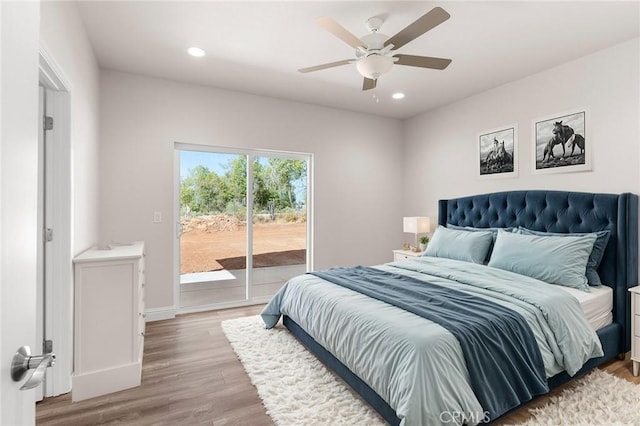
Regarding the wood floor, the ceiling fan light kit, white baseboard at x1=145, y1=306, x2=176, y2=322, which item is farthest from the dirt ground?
the ceiling fan light kit

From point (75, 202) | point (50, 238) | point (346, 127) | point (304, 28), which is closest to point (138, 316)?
point (50, 238)

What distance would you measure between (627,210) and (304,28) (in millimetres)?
3088

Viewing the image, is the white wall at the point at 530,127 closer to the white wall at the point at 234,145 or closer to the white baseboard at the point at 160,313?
the white wall at the point at 234,145

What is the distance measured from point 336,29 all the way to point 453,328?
198 centimetres

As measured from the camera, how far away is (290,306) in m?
3.00

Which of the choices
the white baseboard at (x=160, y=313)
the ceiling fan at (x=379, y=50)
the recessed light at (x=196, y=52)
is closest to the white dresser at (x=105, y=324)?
the white baseboard at (x=160, y=313)

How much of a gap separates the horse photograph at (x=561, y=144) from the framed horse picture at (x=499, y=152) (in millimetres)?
250

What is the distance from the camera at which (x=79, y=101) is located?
2.55m

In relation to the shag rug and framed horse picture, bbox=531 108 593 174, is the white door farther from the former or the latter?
framed horse picture, bbox=531 108 593 174

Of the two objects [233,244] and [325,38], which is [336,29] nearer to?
[325,38]

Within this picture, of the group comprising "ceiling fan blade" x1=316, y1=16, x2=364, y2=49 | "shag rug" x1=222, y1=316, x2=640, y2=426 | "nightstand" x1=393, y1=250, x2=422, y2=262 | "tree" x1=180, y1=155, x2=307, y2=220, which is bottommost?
"shag rug" x1=222, y1=316, x2=640, y2=426

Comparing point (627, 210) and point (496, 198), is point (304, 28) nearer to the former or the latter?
point (496, 198)

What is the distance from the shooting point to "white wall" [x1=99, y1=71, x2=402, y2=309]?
3543 mm

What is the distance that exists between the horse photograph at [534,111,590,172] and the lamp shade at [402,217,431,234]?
1.52 meters
